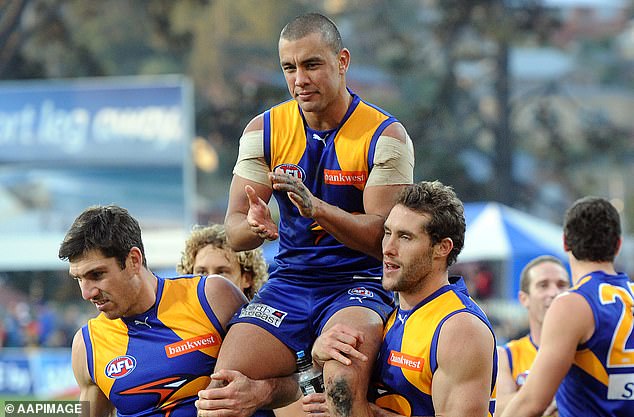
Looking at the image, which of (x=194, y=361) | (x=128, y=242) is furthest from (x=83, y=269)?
(x=194, y=361)

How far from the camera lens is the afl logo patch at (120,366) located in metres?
5.36

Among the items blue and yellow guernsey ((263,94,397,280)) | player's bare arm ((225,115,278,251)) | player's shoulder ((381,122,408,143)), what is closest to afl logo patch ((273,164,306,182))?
blue and yellow guernsey ((263,94,397,280))

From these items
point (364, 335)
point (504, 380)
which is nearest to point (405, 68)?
point (504, 380)

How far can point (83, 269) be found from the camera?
5.15 meters

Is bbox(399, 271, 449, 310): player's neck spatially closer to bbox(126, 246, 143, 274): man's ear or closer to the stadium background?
bbox(126, 246, 143, 274): man's ear

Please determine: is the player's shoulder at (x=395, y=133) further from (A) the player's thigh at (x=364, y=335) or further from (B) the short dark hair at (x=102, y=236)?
(B) the short dark hair at (x=102, y=236)

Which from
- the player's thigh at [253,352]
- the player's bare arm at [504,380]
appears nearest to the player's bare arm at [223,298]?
the player's thigh at [253,352]

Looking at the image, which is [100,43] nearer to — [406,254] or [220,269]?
[220,269]

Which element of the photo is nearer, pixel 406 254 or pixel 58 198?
pixel 406 254

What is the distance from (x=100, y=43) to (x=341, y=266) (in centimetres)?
2830

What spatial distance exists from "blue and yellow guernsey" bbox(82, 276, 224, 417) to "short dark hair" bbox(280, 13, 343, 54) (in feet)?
5.02

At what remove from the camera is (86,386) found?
5504 mm

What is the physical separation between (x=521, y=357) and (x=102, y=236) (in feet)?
12.2

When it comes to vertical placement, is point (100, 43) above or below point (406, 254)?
above
